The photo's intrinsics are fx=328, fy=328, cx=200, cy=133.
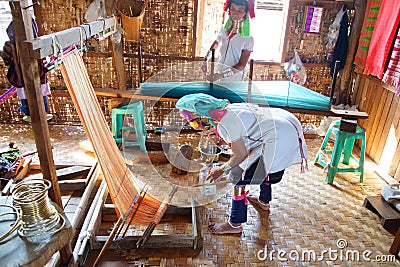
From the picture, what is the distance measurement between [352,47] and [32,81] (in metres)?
3.14

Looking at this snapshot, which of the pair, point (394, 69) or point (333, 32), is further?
point (333, 32)

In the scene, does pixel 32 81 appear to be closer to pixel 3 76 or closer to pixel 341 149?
pixel 341 149

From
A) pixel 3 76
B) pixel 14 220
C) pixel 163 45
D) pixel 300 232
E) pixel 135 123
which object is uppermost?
pixel 163 45

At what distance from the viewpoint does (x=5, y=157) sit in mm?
2559

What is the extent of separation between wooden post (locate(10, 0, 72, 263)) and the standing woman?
146 centimetres

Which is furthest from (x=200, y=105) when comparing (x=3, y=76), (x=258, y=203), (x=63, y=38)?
(x=3, y=76)

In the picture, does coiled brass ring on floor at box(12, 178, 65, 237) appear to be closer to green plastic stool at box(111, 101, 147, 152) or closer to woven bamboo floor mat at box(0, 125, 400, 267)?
woven bamboo floor mat at box(0, 125, 400, 267)

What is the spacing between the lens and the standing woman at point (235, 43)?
262cm

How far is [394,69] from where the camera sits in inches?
109

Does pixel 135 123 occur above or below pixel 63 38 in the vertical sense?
below

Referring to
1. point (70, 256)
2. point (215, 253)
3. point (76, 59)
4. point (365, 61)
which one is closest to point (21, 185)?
point (70, 256)

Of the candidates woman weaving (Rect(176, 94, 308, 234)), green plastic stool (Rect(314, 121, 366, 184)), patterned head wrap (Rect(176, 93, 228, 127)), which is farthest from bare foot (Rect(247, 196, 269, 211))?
patterned head wrap (Rect(176, 93, 228, 127))

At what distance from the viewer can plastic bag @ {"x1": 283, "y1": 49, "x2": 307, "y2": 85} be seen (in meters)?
3.41

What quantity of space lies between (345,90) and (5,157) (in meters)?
3.32
